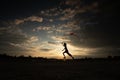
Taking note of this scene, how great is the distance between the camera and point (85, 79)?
9.43 meters

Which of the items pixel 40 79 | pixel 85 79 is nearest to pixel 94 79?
pixel 85 79

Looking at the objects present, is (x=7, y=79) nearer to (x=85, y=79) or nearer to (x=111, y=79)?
(x=85, y=79)

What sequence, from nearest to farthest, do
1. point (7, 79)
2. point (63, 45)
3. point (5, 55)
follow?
point (7, 79)
point (63, 45)
point (5, 55)

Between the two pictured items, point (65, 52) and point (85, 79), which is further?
point (65, 52)

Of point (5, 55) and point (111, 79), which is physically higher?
point (5, 55)

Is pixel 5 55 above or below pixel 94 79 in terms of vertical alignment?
above

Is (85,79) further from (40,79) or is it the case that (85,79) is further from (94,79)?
(40,79)

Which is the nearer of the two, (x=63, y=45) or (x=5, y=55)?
(x=63, y=45)

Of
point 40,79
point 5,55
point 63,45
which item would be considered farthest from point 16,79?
point 5,55

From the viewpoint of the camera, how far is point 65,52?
22.5m

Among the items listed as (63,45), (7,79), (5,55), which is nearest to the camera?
(7,79)

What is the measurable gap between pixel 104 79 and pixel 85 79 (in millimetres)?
954

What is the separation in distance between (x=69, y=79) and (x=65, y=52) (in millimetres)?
13119

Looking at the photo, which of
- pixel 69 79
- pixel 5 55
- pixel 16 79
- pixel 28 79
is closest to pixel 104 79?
pixel 69 79
